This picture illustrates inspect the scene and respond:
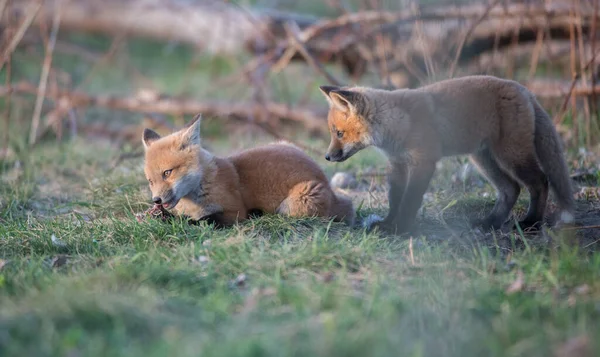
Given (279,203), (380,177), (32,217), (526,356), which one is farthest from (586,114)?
(32,217)

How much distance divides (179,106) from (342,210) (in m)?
5.40

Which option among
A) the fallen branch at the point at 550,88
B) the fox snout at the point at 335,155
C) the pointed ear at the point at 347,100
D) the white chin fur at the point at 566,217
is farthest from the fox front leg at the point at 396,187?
the fallen branch at the point at 550,88

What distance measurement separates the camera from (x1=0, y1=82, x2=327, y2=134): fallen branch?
33.4ft

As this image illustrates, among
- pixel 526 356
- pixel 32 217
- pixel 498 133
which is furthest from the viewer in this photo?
pixel 32 217

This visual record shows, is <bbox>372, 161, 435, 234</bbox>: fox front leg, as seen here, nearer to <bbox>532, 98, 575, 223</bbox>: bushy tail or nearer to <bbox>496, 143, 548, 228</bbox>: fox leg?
<bbox>496, 143, 548, 228</bbox>: fox leg

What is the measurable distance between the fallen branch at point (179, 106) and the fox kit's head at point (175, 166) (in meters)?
4.45

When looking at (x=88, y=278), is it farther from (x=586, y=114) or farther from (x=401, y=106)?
(x=586, y=114)

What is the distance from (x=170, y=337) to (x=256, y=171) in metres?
2.68

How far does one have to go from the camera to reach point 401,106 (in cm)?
559

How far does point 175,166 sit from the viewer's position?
5414mm

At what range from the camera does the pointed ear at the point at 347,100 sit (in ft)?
18.0

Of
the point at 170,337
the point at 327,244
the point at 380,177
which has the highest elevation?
the point at 170,337

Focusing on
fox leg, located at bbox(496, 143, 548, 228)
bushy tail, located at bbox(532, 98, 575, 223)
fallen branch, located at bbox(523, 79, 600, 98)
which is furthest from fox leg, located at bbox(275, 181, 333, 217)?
fallen branch, located at bbox(523, 79, 600, 98)

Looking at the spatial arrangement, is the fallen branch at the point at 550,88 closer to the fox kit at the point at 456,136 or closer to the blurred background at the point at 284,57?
the blurred background at the point at 284,57
